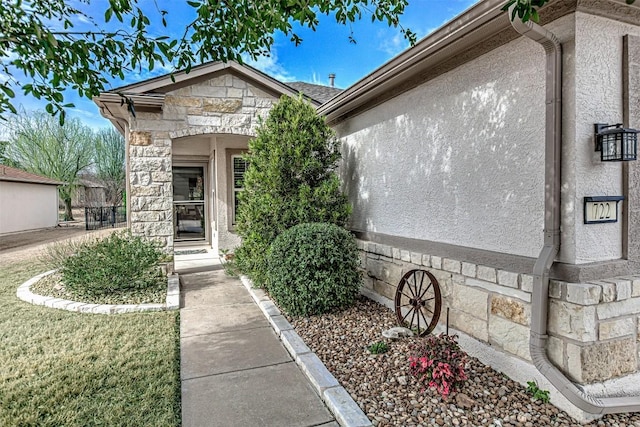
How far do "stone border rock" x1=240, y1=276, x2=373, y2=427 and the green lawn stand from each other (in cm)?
109

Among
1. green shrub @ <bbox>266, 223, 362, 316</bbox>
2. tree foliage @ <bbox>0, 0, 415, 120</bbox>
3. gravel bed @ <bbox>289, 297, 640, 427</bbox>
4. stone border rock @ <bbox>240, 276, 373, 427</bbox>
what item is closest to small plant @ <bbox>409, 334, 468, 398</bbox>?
gravel bed @ <bbox>289, 297, 640, 427</bbox>

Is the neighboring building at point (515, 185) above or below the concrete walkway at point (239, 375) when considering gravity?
above

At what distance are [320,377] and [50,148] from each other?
2681cm

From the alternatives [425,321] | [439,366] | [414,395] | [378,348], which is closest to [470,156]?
[425,321]

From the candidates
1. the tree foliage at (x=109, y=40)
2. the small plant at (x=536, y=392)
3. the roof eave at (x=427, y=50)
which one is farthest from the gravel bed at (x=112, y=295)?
the small plant at (x=536, y=392)

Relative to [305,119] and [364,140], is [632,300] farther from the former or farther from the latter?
[305,119]

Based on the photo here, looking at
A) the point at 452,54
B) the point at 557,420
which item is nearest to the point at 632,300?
the point at 557,420

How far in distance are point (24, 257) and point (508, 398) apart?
468 inches

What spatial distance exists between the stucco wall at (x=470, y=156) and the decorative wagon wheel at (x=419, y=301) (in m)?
0.49

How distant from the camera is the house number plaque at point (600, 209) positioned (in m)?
2.73

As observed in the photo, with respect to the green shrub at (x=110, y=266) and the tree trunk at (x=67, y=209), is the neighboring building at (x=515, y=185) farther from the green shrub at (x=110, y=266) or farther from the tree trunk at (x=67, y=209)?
the tree trunk at (x=67, y=209)

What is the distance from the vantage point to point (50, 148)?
2341 centimetres

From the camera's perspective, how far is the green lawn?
2.79 metres

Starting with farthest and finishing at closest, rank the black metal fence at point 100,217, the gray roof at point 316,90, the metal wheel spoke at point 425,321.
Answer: the black metal fence at point 100,217 → the gray roof at point 316,90 → the metal wheel spoke at point 425,321
